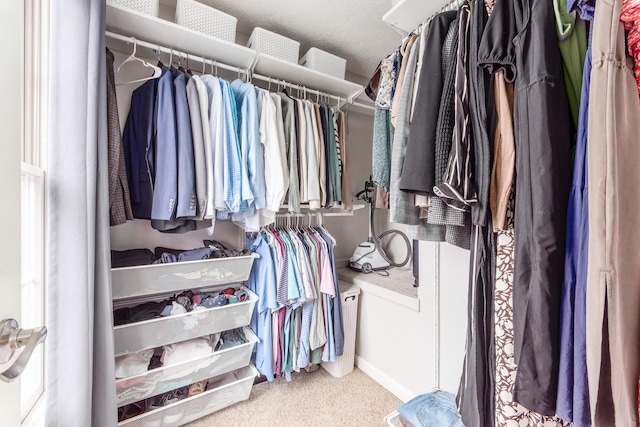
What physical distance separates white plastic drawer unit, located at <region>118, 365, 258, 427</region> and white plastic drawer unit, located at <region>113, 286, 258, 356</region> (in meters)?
0.33

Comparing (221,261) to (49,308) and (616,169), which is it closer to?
(49,308)

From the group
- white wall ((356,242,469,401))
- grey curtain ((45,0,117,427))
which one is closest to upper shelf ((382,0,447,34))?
white wall ((356,242,469,401))

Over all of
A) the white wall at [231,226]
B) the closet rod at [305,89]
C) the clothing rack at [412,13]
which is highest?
the clothing rack at [412,13]

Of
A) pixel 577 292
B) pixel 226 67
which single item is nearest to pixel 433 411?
pixel 577 292

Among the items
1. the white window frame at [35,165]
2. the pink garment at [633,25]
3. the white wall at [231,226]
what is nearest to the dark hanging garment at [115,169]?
the white window frame at [35,165]

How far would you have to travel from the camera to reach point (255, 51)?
1.46 metres

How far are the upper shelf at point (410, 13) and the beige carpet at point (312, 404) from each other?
6.65 feet

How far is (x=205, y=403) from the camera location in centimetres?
144

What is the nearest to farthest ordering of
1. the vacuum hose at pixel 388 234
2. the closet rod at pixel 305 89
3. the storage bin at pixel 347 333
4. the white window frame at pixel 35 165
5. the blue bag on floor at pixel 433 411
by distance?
the white window frame at pixel 35 165 → the blue bag on floor at pixel 433 411 → the closet rod at pixel 305 89 → the storage bin at pixel 347 333 → the vacuum hose at pixel 388 234

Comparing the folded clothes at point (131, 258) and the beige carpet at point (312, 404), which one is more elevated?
the folded clothes at point (131, 258)

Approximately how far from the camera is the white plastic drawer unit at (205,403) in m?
1.30

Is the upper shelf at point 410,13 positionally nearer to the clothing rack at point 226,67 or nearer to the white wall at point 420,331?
the clothing rack at point 226,67

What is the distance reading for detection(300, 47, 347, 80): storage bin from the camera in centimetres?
175

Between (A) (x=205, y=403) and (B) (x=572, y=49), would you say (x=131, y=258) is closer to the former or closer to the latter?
(A) (x=205, y=403)
